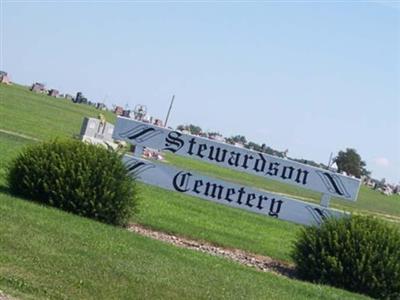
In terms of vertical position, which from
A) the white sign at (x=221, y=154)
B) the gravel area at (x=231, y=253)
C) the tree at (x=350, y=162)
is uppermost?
the tree at (x=350, y=162)

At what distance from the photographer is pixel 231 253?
15.7m

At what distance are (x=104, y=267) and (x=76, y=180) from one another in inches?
160

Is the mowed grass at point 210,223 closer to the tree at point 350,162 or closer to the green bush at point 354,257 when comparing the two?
the green bush at point 354,257

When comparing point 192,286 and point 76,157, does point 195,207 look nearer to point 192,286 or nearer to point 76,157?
point 76,157

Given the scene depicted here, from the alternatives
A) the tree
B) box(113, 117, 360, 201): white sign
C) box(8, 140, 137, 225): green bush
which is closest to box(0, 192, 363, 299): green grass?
box(8, 140, 137, 225): green bush

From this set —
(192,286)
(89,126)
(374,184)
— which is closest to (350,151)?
(374,184)

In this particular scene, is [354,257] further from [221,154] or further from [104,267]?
[221,154]

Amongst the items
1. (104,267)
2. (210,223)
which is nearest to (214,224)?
(210,223)

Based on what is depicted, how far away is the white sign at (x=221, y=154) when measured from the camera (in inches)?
701

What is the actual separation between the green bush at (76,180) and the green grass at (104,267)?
57cm

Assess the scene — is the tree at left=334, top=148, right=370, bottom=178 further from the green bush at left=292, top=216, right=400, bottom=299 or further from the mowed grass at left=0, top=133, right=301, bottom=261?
the green bush at left=292, top=216, right=400, bottom=299

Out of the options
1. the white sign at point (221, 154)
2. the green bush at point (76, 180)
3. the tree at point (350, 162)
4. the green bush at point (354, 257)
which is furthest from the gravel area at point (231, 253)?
the tree at point (350, 162)

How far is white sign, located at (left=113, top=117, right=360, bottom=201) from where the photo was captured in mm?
17812

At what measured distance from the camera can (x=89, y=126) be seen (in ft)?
96.0
